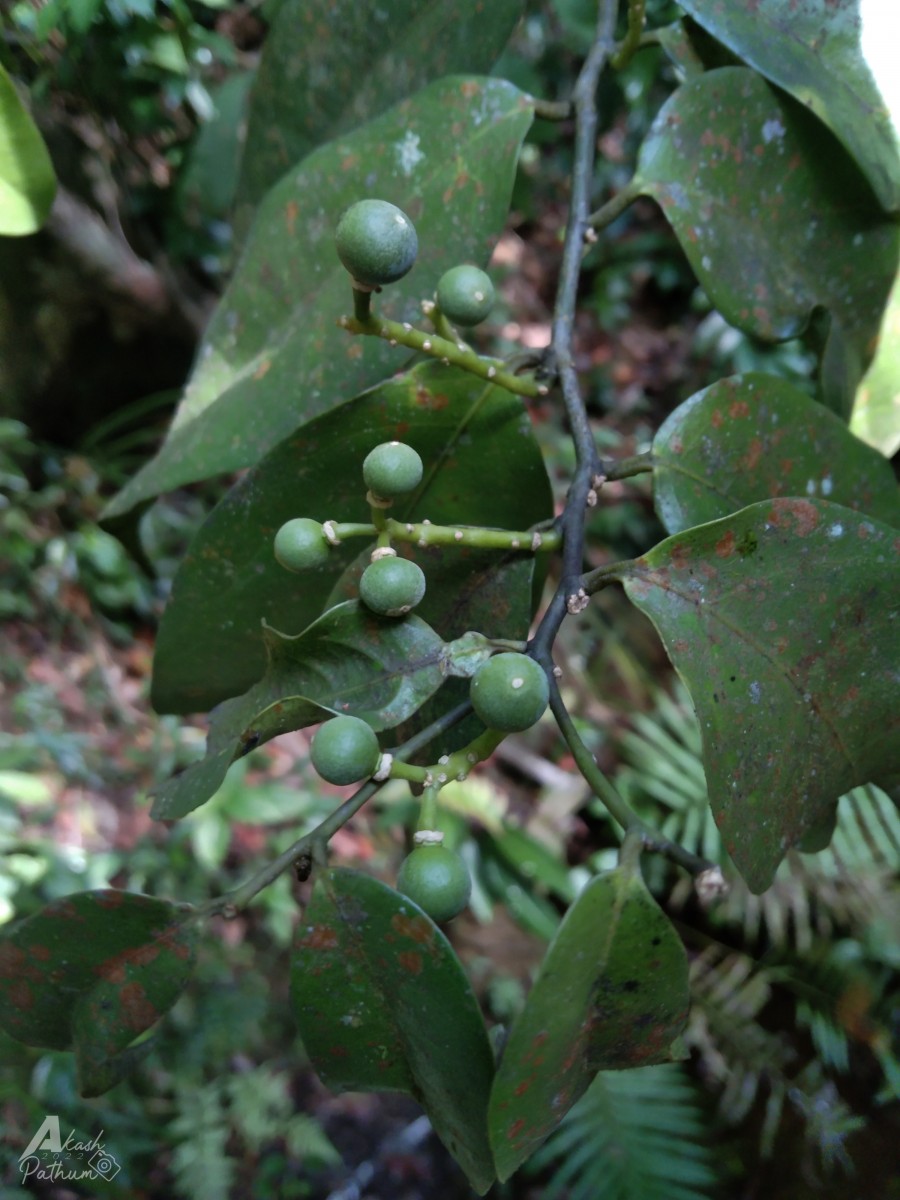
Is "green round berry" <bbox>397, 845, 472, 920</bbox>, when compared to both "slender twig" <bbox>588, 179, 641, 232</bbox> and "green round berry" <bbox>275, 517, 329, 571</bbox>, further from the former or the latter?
"slender twig" <bbox>588, 179, 641, 232</bbox>

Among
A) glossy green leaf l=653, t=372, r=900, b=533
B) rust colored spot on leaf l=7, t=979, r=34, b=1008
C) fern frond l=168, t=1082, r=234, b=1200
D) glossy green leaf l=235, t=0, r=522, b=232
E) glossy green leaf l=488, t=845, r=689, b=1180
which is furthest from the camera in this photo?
fern frond l=168, t=1082, r=234, b=1200

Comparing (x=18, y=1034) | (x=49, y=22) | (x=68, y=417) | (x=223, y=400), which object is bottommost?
(x=18, y=1034)

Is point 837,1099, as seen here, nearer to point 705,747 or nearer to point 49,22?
point 705,747

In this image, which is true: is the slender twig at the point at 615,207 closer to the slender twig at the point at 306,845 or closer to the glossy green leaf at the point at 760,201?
the glossy green leaf at the point at 760,201

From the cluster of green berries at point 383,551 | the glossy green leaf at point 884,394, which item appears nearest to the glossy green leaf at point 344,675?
Answer: the cluster of green berries at point 383,551

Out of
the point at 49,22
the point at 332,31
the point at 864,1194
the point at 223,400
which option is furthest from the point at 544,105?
the point at 864,1194

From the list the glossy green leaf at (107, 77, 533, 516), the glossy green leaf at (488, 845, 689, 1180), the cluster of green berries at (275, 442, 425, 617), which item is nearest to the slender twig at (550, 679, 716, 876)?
the glossy green leaf at (488, 845, 689, 1180)
